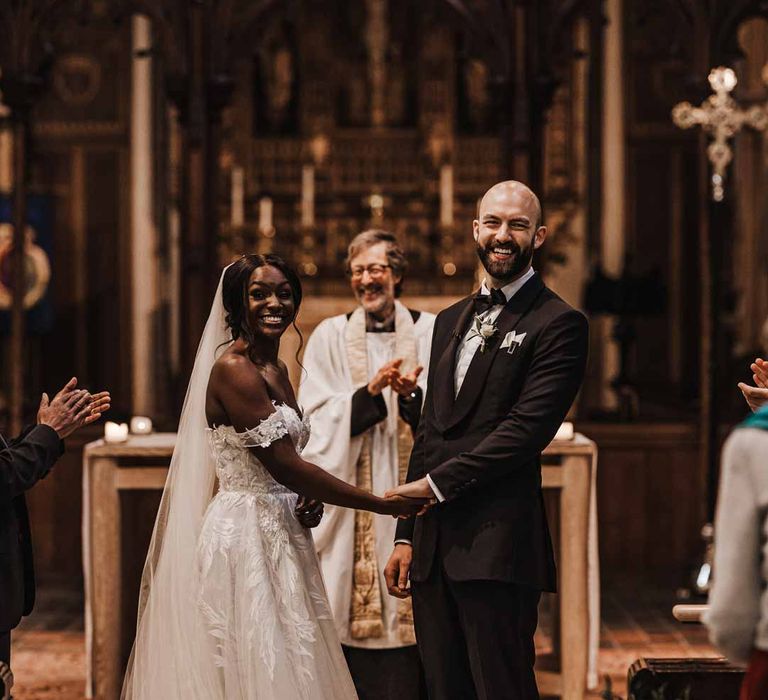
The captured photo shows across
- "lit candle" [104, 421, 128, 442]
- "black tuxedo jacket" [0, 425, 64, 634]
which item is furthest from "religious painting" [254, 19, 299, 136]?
"black tuxedo jacket" [0, 425, 64, 634]

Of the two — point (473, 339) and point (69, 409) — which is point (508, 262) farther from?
point (69, 409)

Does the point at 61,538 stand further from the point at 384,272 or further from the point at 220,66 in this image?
the point at 384,272

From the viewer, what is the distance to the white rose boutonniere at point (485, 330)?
12.3 ft

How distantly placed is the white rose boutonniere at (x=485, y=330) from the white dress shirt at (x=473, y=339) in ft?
0.04

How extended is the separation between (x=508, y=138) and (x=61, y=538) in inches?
138

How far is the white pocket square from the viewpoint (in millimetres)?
3703

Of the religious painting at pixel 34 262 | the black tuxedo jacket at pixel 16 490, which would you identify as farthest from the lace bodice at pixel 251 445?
the religious painting at pixel 34 262

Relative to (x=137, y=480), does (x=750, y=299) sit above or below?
above

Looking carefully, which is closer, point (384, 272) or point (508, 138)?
point (384, 272)

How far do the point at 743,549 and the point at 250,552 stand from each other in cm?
172

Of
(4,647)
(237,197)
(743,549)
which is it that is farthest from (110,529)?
(237,197)

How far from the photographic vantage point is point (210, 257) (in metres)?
6.57

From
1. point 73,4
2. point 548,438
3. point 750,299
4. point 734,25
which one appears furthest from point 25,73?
point 750,299

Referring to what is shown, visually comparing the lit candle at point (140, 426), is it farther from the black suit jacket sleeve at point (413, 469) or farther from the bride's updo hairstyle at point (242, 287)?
the black suit jacket sleeve at point (413, 469)
